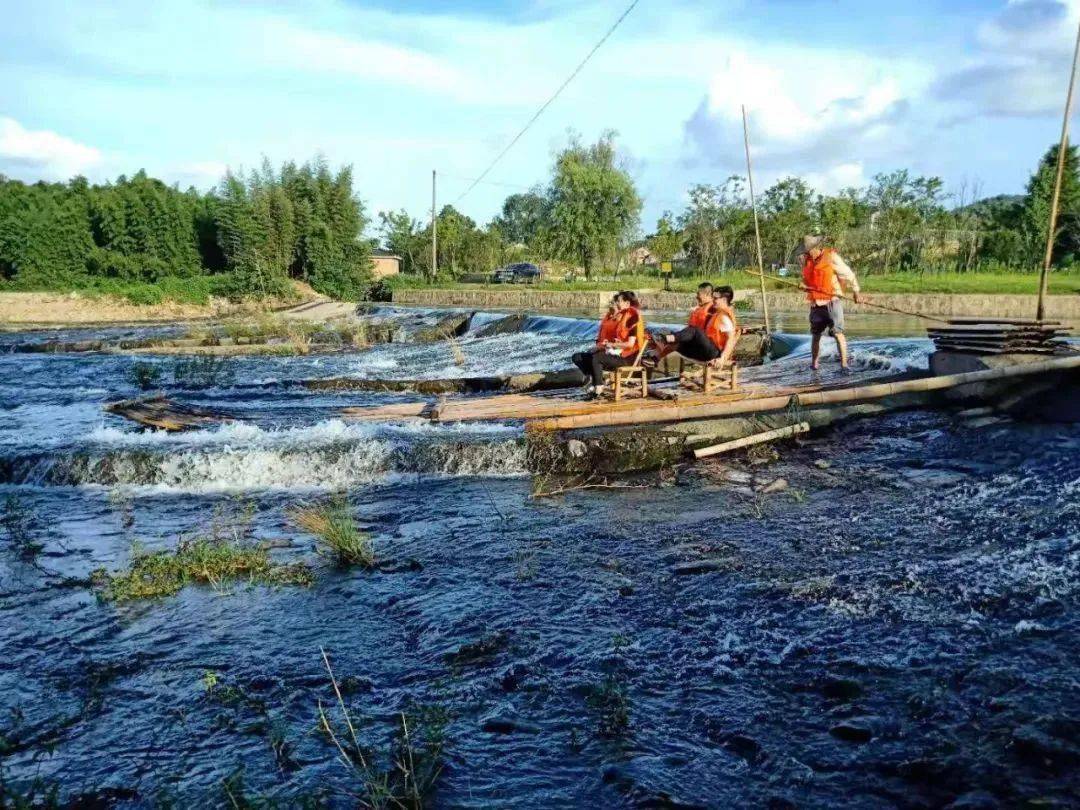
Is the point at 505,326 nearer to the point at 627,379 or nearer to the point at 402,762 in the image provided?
the point at 627,379

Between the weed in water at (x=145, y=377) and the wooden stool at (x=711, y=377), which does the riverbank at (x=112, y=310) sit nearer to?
the weed in water at (x=145, y=377)

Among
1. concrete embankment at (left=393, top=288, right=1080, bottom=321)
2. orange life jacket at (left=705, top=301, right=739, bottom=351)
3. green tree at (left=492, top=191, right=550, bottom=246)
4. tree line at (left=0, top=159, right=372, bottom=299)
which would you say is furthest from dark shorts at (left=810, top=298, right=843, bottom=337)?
green tree at (left=492, top=191, right=550, bottom=246)

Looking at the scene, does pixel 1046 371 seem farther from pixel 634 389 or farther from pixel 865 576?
pixel 865 576

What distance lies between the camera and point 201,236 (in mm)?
41812

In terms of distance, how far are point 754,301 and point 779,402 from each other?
81.6 ft

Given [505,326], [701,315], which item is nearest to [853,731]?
[701,315]

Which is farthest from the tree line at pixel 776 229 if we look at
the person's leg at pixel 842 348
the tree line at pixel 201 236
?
the person's leg at pixel 842 348

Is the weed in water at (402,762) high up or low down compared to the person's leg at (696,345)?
down

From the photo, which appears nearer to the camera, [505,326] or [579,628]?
[579,628]

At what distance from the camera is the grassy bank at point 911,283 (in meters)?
30.8

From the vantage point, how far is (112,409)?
1162cm

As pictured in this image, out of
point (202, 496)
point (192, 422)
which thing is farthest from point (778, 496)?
point (192, 422)

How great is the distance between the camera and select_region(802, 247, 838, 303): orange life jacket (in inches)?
445

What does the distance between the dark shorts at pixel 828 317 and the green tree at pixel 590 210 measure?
37.9 m
